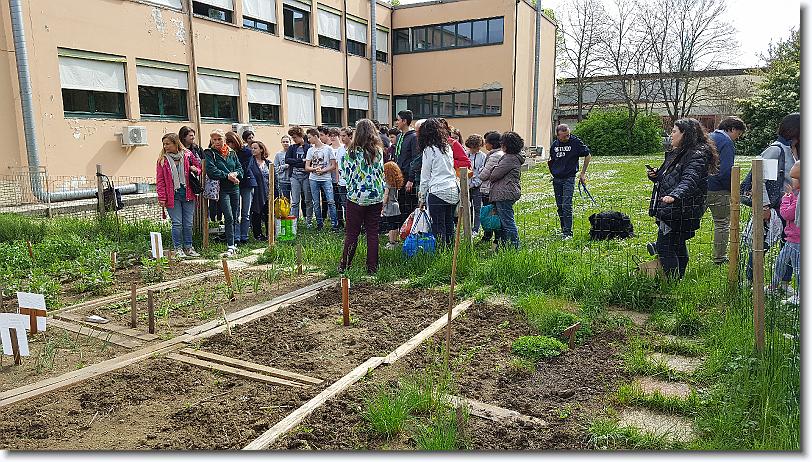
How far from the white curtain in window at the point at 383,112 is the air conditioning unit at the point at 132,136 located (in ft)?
41.9

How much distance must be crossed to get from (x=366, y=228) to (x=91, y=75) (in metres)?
11.0

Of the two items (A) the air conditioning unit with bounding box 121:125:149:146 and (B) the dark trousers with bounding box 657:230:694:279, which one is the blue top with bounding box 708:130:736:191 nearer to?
(B) the dark trousers with bounding box 657:230:694:279

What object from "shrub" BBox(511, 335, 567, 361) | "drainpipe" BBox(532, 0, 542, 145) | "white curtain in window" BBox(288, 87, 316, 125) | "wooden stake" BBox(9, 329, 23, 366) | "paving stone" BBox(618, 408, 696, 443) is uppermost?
"drainpipe" BBox(532, 0, 542, 145)

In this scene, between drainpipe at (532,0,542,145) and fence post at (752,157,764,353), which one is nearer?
fence post at (752,157,764,353)

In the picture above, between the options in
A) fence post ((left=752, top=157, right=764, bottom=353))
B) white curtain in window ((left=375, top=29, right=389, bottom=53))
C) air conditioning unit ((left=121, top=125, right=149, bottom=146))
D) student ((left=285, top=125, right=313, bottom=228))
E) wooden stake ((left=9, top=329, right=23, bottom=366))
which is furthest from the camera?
white curtain in window ((left=375, top=29, right=389, bottom=53))

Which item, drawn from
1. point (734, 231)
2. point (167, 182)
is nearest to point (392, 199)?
point (167, 182)

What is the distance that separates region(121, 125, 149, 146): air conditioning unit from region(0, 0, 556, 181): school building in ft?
0.17

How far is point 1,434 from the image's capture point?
3305 mm

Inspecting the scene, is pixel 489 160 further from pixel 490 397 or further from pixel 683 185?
pixel 490 397

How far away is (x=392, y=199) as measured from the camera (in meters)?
8.16

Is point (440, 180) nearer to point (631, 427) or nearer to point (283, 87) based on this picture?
point (631, 427)

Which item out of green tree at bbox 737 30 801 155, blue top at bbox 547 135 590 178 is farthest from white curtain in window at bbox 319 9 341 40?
green tree at bbox 737 30 801 155

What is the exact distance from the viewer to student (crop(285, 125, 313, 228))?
10.4m

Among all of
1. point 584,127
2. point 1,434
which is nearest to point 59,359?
point 1,434
